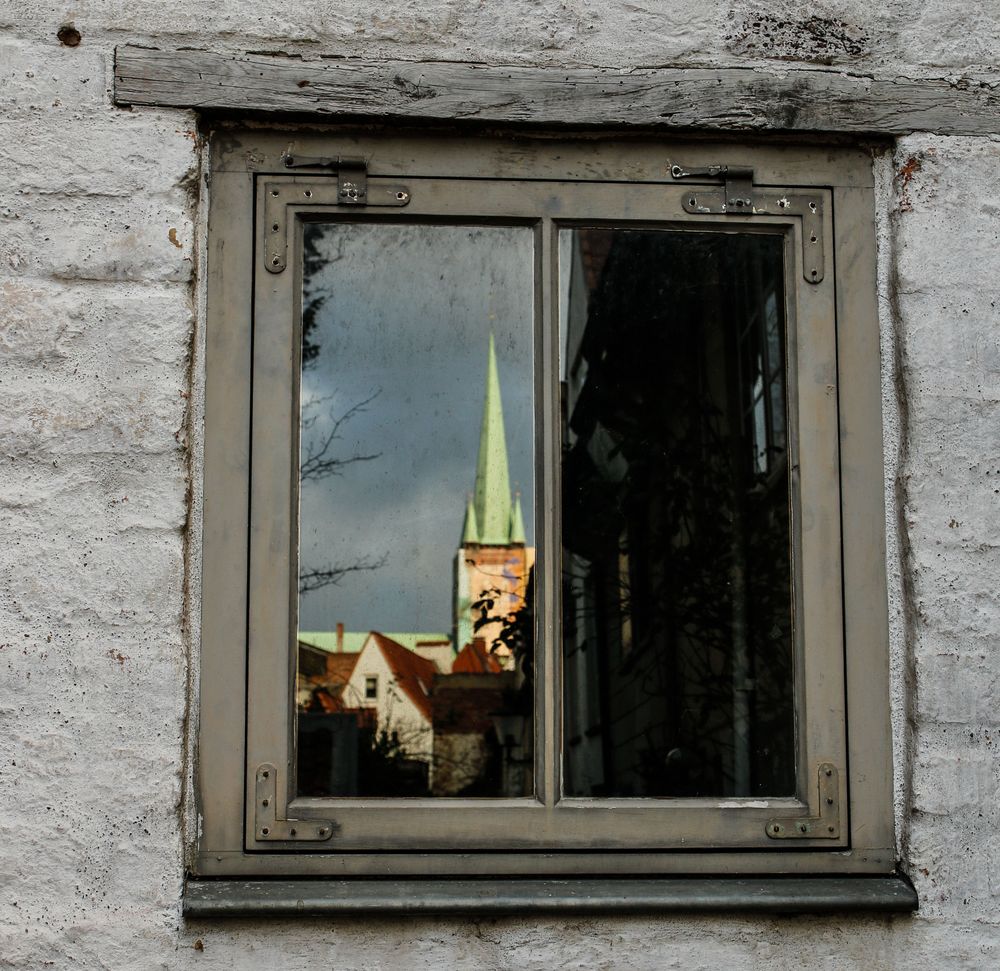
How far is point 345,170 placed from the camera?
101 inches

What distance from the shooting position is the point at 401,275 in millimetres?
2633

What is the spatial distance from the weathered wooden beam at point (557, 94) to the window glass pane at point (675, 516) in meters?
0.24

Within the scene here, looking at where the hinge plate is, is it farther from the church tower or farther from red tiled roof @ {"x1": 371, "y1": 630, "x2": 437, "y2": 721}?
red tiled roof @ {"x1": 371, "y1": 630, "x2": 437, "y2": 721}

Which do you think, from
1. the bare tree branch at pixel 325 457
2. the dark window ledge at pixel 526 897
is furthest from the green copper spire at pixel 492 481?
the dark window ledge at pixel 526 897

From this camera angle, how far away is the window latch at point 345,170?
2543 millimetres

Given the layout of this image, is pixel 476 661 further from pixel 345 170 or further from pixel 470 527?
pixel 345 170

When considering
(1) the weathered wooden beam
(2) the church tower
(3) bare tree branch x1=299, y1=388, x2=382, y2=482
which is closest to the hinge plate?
(1) the weathered wooden beam

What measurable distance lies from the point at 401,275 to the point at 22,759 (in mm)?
1156

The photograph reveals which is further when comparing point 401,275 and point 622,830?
point 401,275

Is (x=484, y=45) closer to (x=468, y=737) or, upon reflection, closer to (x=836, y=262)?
(x=836, y=262)

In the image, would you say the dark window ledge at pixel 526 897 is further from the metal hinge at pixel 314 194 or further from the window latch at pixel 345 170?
the window latch at pixel 345 170

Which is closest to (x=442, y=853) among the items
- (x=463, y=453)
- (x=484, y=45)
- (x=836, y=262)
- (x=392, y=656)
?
(x=392, y=656)

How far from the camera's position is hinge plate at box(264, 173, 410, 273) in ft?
8.29

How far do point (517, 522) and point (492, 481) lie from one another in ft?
0.31
